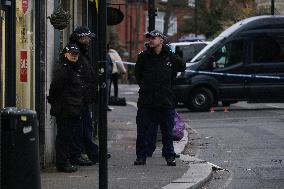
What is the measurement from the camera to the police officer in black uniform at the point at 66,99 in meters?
11.5

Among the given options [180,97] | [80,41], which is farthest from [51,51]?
[180,97]

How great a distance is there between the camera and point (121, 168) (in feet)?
39.9

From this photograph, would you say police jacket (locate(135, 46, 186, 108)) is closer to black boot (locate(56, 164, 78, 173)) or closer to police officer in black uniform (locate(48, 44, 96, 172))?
police officer in black uniform (locate(48, 44, 96, 172))

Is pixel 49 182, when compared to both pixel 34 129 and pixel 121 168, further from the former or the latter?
pixel 34 129

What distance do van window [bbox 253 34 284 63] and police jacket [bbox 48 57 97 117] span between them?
14085mm

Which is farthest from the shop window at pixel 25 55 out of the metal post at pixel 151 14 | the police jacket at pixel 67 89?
the metal post at pixel 151 14

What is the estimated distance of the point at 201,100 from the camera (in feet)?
82.9

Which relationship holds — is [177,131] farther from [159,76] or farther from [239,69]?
[239,69]

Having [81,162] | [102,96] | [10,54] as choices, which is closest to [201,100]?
[81,162]

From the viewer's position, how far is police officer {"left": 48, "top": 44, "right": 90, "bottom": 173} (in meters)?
11.5

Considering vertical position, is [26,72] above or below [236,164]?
above

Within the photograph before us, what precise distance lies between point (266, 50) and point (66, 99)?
1458cm

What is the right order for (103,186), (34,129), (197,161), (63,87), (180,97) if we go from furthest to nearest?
(180,97)
(197,161)
(63,87)
(103,186)
(34,129)

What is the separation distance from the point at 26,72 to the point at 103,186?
3.01 m
